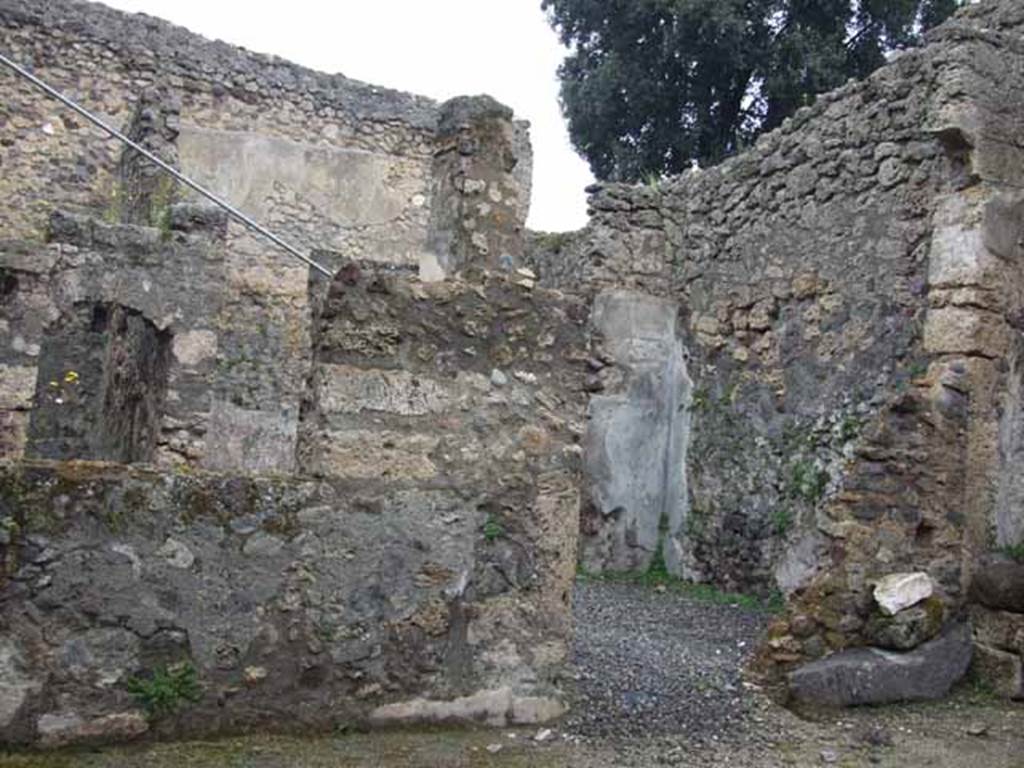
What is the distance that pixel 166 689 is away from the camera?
4305 mm

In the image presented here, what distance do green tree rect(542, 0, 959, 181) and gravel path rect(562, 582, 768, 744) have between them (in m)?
14.6

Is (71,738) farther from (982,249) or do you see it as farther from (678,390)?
(678,390)

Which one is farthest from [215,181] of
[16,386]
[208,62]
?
[16,386]

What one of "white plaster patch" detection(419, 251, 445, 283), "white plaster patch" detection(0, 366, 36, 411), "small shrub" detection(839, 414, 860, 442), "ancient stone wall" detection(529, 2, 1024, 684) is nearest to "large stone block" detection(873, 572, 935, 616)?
"ancient stone wall" detection(529, 2, 1024, 684)

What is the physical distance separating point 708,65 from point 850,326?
14880 millimetres

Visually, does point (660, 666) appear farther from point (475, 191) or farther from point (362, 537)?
point (475, 191)

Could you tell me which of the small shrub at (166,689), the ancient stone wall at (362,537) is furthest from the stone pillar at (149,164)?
the small shrub at (166,689)

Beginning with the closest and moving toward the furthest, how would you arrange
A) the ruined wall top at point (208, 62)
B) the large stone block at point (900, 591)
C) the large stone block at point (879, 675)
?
the large stone block at point (879, 675), the large stone block at point (900, 591), the ruined wall top at point (208, 62)

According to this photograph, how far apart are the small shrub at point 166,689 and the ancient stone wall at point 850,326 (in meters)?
3.04

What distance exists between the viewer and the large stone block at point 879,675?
18.7ft

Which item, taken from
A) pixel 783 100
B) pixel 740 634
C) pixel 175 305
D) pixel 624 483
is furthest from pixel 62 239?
pixel 783 100

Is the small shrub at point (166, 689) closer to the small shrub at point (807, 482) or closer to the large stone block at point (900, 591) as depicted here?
the large stone block at point (900, 591)

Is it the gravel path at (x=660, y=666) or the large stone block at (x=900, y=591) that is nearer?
the gravel path at (x=660, y=666)

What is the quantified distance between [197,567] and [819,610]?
10.9ft
